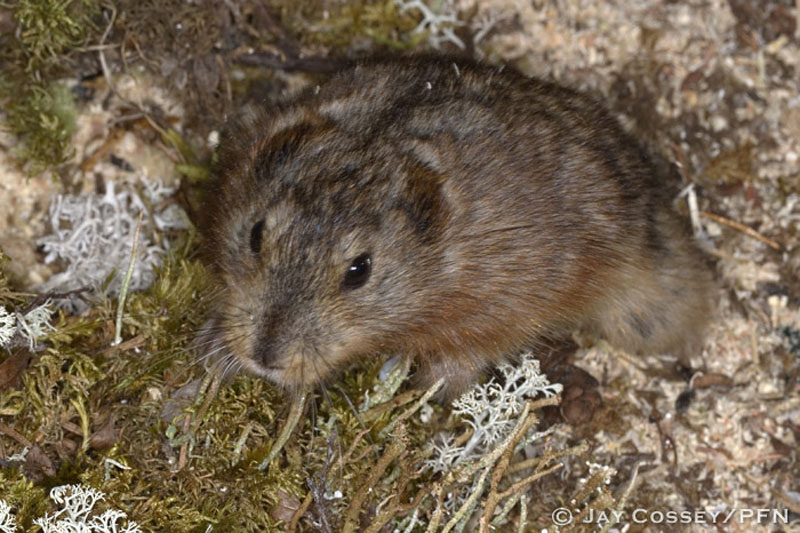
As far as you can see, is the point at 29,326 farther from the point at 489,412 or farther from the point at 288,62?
the point at 489,412

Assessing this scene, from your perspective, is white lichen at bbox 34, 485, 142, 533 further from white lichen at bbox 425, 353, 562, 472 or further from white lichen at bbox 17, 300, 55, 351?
white lichen at bbox 425, 353, 562, 472

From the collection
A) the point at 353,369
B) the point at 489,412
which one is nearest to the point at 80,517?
the point at 353,369

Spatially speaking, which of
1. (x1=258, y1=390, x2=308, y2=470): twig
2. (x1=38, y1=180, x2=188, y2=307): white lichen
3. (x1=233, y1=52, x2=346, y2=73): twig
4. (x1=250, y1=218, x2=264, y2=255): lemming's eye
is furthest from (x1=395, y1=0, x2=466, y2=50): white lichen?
(x1=258, y1=390, x2=308, y2=470): twig

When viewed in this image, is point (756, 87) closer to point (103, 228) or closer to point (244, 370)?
point (244, 370)

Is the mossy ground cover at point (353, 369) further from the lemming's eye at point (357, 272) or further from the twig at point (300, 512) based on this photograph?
the lemming's eye at point (357, 272)

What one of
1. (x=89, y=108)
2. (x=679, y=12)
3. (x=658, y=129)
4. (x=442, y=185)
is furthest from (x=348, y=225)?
(x=679, y=12)

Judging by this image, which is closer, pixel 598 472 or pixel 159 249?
pixel 598 472
